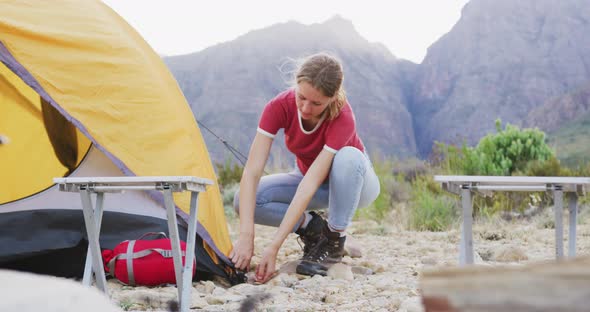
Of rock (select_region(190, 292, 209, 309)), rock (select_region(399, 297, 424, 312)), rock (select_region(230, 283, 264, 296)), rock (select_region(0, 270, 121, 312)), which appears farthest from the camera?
rock (select_region(230, 283, 264, 296))

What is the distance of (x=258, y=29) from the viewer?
35719 millimetres

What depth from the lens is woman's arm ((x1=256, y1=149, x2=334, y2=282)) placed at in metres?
2.74

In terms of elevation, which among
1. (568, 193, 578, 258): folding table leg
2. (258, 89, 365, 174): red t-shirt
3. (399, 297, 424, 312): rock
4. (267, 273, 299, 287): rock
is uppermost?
(258, 89, 365, 174): red t-shirt

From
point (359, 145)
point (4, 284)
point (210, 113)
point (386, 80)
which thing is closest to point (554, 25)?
point (386, 80)

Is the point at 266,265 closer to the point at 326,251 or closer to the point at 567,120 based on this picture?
the point at 326,251

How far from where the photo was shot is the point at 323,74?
270 cm

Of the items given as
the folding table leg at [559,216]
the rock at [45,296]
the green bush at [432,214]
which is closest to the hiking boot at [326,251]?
the folding table leg at [559,216]

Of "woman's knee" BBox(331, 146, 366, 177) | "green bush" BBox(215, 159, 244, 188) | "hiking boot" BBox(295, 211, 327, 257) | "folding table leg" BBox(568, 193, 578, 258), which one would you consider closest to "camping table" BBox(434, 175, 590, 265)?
"folding table leg" BBox(568, 193, 578, 258)

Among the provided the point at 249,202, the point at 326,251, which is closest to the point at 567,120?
the point at 326,251

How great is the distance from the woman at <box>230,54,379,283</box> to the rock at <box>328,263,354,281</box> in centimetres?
4

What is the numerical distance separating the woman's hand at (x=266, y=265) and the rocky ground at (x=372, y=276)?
45mm

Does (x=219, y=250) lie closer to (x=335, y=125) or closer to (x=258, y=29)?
(x=335, y=125)

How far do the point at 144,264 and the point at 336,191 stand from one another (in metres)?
0.92

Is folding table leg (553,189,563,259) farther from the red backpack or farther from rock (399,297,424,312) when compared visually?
the red backpack
